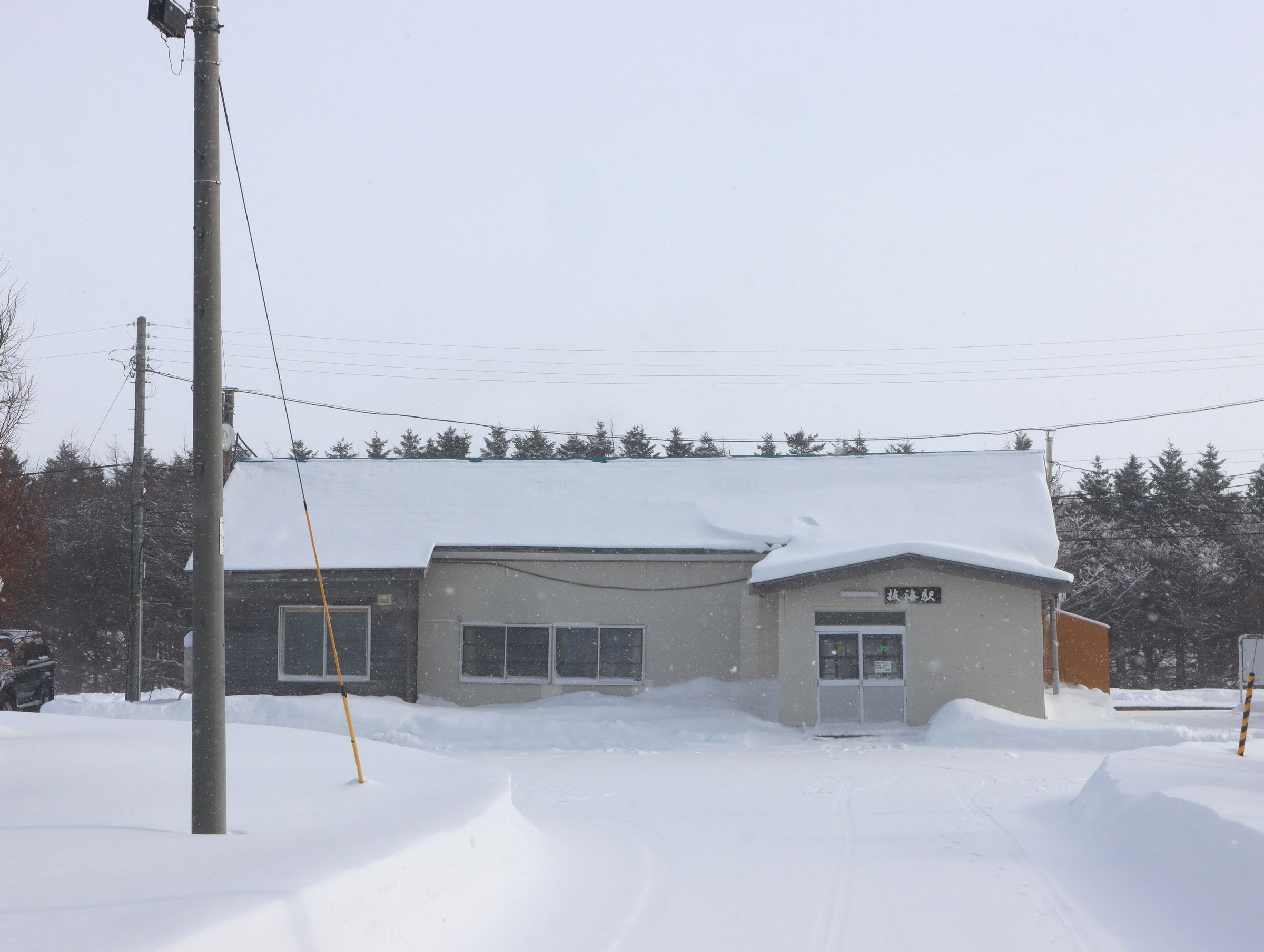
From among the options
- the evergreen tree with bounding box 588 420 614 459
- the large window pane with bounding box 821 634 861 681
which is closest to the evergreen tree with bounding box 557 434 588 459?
the evergreen tree with bounding box 588 420 614 459

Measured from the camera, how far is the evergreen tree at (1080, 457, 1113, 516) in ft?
173

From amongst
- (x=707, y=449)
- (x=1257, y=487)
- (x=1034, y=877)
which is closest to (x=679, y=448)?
(x=707, y=449)

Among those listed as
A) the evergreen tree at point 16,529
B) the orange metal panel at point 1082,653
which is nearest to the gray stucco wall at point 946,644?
the orange metal panel at point 1082,653

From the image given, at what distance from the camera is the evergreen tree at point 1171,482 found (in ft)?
Answer: 172

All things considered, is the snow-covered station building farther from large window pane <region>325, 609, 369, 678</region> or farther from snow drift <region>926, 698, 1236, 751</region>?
snow drift <region>926, 698, 1236, 751</region>

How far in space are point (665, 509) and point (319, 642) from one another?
858 centimetres

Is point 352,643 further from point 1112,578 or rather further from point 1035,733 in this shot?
point 1112,578

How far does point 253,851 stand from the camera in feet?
21.2

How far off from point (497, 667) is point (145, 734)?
1169cm

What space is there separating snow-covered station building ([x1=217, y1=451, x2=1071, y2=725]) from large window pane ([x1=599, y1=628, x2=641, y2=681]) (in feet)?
0.14

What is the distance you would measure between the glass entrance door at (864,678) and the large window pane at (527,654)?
6168 millimetres

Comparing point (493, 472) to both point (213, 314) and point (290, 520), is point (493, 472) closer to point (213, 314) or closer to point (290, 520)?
point (290, 520)

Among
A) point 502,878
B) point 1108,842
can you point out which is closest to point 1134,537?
point 1108,842

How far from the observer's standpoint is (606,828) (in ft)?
35.4
